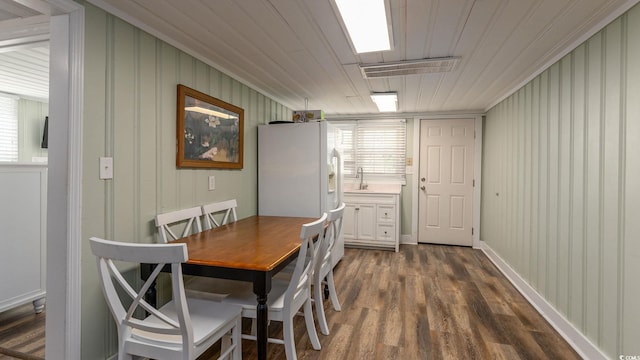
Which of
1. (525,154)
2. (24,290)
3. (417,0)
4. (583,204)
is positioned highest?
(417,0)

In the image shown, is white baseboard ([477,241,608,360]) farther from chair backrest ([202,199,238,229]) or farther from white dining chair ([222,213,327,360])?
chair backrest ([202,199,238,229])

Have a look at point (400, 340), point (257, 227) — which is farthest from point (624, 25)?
point (257, 227)

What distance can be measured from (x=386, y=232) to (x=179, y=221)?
10.5ft

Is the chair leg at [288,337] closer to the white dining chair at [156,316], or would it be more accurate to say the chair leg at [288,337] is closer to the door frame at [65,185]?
the white dining chair at [156,316]

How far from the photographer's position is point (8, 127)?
4.20 meters

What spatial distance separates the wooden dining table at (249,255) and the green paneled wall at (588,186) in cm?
188

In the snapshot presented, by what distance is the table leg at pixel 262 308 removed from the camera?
1.61 metres

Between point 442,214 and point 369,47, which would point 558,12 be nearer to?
point 369,47

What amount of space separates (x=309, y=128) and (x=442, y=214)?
291 cm

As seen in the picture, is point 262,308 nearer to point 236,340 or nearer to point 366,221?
point 236,340

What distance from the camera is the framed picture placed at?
2.42 meters

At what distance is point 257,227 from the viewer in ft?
9.04

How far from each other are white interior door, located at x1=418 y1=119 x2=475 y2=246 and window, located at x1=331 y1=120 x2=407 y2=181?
1.17 feet

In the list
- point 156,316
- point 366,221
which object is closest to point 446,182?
point 366,221
